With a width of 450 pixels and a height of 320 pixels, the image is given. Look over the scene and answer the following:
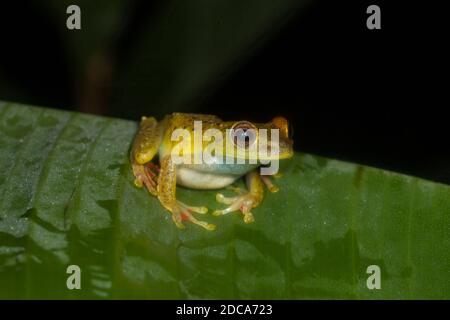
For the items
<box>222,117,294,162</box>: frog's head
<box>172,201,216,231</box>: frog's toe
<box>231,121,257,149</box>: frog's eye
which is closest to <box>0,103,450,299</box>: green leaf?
<box>172,201,216,231</box>: frog's toe

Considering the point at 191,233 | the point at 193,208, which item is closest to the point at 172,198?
the point at 193,208

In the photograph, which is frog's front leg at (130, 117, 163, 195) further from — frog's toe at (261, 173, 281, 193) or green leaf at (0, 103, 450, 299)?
frog's toe at (261, 173, 281, 193)

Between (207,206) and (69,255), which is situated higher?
(207,206)

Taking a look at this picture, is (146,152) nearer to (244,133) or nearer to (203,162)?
(203,162)

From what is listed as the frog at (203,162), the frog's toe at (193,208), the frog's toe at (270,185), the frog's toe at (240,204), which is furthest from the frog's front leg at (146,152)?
the frog's toe at (270,185)

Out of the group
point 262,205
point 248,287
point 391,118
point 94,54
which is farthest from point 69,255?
point 391,118

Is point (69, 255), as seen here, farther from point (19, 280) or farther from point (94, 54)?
point (94, 54)

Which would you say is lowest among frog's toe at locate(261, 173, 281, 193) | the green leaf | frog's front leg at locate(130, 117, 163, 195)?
the green leaf
